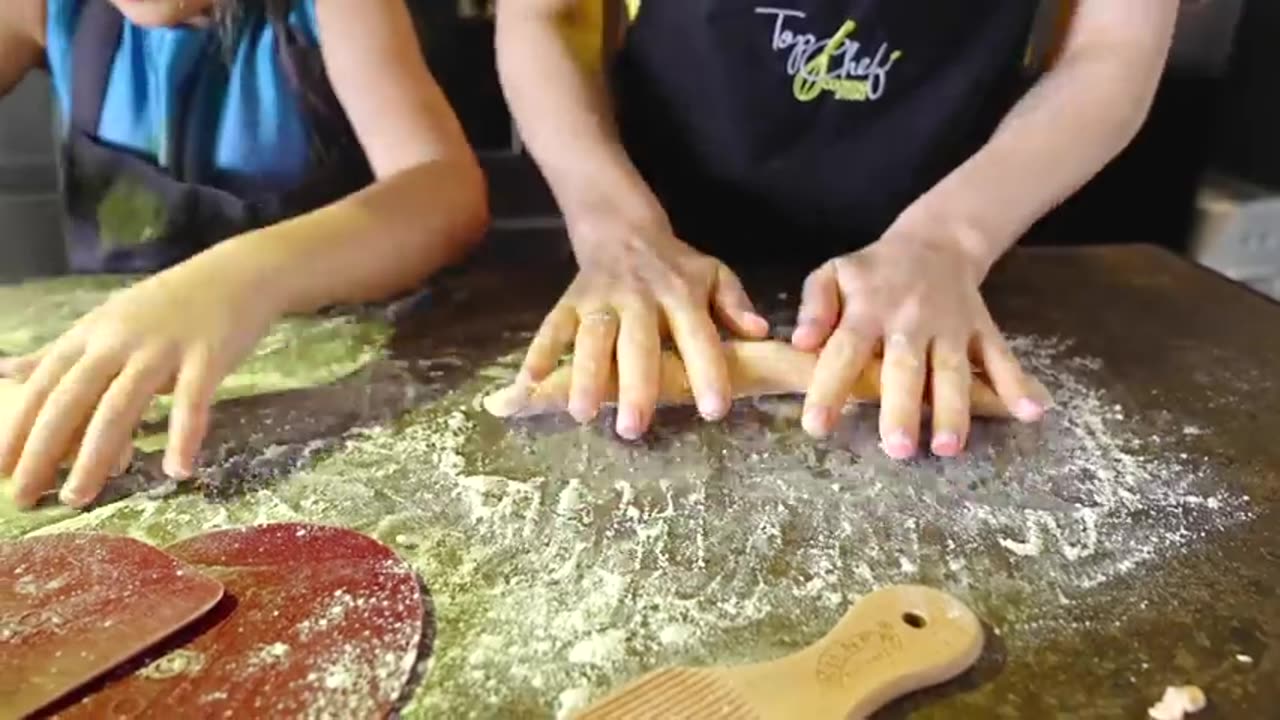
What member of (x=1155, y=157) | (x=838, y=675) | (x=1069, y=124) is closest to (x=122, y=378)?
(x=838, y=675)

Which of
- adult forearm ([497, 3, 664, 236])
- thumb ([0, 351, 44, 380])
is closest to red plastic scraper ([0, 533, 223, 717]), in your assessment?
thumb ([0, 351, 44, 380])

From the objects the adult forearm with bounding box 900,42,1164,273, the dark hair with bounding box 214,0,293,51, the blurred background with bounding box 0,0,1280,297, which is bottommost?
the blurred background with bounding box 0,0,1280,297

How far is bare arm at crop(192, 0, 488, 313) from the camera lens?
0.79 metres

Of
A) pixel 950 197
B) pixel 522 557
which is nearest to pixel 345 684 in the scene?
pixel 522 557

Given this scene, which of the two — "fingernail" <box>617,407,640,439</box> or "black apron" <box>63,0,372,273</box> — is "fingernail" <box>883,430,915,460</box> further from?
"black apron" <box>63,0,372,273</box>

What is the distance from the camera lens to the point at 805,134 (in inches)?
36.7

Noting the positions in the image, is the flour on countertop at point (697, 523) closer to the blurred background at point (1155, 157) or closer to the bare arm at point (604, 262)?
the bare arm at point (604, 262)

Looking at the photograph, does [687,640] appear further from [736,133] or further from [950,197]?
[736,133]

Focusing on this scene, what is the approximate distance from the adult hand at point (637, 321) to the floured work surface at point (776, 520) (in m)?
0.02

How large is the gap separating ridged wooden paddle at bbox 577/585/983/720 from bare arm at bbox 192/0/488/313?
404 millimetres

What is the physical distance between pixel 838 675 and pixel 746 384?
0.26m

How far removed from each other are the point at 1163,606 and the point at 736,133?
0.51 metres

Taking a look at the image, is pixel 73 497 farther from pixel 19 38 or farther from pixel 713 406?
pixel 19 38

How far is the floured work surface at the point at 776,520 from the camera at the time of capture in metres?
0.49
